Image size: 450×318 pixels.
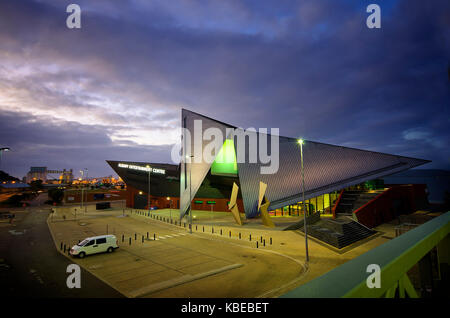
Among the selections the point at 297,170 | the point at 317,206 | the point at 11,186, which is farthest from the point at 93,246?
the point at 11,186

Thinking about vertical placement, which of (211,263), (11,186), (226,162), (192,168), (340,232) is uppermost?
(226,162)

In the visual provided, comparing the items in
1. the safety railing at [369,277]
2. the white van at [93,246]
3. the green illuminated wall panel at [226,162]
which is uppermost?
the green illuminated wall panel at [226,162]

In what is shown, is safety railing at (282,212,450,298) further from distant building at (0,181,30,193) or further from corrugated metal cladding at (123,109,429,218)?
distant building at (0,181,30,193)

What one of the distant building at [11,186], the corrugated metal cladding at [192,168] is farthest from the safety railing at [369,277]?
the distant building at [11,186]

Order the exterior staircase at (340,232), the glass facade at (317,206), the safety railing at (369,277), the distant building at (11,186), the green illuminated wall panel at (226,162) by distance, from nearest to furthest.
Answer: the safety railing at (369,277) < the exterior staircase at (340,232) < the glass facade at (317,206) < the green illuminated wall panel at (226,162) < the distant building at (11,186)

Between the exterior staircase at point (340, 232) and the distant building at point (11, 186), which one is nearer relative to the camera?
the exterior staircase at point (340, 232)

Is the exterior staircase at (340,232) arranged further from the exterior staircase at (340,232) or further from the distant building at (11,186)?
the distant building at (11,186)

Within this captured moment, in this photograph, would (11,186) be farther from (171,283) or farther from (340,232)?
(340,232)

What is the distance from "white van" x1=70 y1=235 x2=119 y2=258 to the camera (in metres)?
18.2

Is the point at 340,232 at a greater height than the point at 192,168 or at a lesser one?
lesser

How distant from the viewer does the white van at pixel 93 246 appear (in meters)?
18.2

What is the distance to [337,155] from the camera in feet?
125

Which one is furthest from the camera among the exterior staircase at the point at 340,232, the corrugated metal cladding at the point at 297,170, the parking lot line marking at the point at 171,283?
the corrugated metal cladding at the point at 297,170

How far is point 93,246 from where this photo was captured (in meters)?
18.8
